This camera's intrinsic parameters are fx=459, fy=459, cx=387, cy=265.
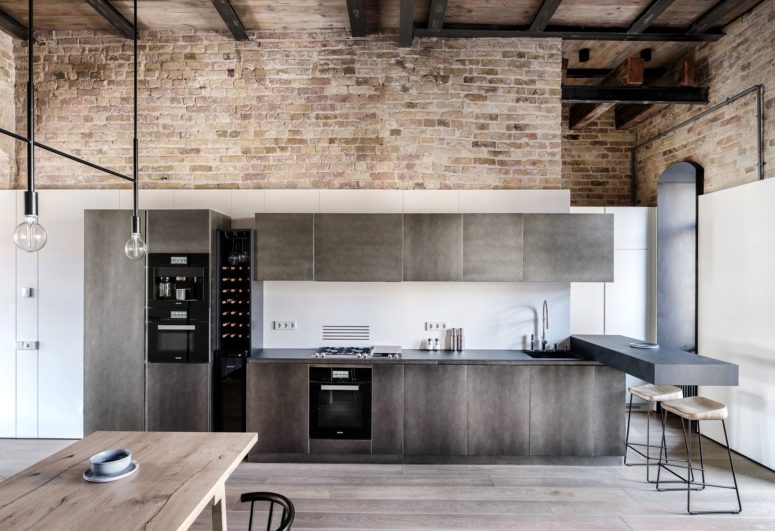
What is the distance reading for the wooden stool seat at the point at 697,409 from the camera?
10.7ft

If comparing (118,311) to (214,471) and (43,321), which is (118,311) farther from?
(214,471)

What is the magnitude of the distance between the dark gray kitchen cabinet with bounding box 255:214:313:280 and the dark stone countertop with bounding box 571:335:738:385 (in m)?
2.72

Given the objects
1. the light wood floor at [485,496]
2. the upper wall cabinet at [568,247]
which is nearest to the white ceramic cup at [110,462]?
the light wood floor at [485,496]

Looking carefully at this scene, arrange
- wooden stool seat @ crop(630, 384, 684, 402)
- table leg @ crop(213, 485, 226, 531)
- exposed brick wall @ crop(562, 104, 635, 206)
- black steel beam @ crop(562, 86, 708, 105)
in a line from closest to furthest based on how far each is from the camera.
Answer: table leg @ crop(213, 485, 226, 531) < wooden stool seat @ crop(630, 384, 684, 402) < black steel beam @ crop(562, 86, 708, 105) < exposed brick wall @ crop(562, 104, 635, 206)

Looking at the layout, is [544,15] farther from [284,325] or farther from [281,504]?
[281,504]

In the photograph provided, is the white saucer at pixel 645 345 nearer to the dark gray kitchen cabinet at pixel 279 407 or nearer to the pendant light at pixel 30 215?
the dark gray kitchen cabinet at pixel 279 407

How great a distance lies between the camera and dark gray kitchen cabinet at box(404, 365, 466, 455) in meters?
4.02

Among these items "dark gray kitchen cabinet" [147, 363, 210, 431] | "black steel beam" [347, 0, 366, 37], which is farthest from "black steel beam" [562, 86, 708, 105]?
"dark gray kitchen cabinet" [147, 363, 210, 431]

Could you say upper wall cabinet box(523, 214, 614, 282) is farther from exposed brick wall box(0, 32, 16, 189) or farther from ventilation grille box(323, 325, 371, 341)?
exposed brick wall box(0, 32, 16, 189)

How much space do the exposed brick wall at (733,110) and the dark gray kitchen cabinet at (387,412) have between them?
386cm

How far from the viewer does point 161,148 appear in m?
4.70

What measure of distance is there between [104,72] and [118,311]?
2522 mm

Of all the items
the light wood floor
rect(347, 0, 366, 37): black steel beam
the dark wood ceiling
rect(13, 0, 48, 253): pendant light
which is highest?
the dark wood ceiling

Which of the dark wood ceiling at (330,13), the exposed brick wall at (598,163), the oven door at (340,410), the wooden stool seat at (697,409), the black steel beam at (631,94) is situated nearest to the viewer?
the wooden stool seat at (697,409)
